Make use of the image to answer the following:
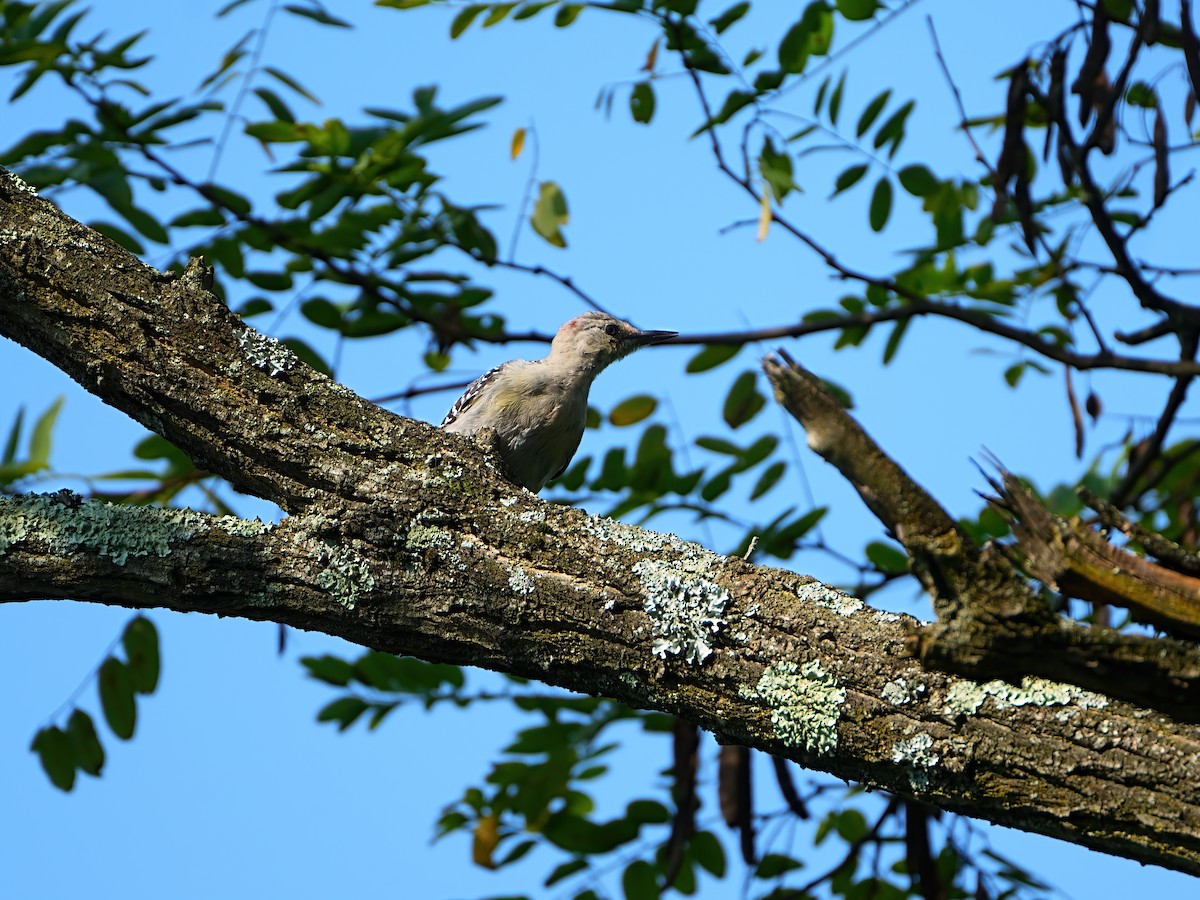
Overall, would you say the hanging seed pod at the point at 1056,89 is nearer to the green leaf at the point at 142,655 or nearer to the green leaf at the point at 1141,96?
the green leaf at the point at 1141,96

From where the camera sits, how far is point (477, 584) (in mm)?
2713

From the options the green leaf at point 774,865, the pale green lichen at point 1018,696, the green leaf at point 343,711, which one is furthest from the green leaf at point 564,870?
the pale green lichen at point 1018,696

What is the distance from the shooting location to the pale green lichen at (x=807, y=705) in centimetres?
253

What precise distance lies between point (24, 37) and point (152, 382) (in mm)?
3156

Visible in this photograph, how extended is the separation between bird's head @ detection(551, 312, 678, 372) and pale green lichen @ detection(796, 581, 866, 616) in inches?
143

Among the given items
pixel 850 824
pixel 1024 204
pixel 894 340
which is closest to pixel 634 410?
pixel 894 340

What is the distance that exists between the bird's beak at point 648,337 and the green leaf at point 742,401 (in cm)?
72

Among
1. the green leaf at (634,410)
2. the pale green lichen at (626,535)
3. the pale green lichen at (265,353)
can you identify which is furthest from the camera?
the green leaf at (634,410)

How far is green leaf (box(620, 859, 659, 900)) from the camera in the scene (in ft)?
17.6

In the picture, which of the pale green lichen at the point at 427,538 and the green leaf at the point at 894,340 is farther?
the green leaf at the point at 894,340

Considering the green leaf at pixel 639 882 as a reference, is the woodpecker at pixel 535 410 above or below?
above

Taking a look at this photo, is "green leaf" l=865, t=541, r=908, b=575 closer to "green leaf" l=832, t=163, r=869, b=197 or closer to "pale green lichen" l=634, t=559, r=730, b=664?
"green leaf" l=832, t=163, r=869, b=197

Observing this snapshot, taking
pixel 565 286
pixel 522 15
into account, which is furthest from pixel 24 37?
pixel 565 286

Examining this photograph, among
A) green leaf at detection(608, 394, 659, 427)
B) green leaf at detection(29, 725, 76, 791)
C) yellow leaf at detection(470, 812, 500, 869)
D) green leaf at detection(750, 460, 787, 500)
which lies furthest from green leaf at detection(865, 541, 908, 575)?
green leaf at detection(29, 725, 76, 791)
